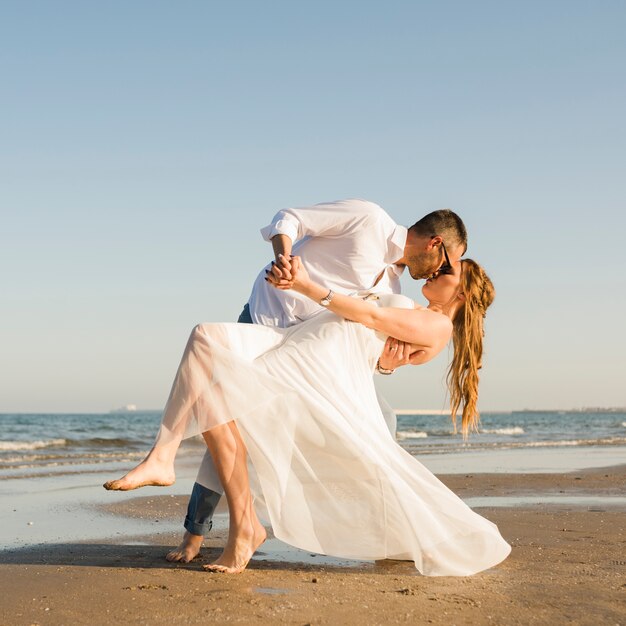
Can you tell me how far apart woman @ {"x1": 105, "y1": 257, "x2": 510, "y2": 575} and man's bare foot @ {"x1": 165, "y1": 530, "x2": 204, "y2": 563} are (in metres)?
0.38

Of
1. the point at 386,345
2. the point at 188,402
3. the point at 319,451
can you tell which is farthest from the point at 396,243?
the point at 188,402

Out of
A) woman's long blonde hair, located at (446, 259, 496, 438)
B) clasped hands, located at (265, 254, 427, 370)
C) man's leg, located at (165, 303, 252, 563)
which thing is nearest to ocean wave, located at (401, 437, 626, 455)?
woman's long blonde hair, located at (446, 259, 496, 438)

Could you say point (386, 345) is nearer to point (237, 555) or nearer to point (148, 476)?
point (237, 555)

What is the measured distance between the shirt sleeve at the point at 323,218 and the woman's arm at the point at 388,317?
278 mm

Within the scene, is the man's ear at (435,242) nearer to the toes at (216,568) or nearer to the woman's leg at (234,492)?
the woman's leg at (234,492)

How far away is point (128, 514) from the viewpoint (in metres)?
7.17

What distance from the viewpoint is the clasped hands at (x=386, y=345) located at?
4.11 m

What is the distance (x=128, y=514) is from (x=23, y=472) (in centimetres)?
600

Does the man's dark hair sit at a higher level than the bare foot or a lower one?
higher

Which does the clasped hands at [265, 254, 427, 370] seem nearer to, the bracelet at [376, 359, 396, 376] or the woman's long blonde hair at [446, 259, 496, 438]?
the bracelet at [376, 359, 396, 376]

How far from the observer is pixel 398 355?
479 centimetres

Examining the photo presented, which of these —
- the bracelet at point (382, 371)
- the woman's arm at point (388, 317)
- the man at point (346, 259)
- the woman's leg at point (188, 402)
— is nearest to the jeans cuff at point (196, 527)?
the man at point (346, 259)

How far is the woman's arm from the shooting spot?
4.22m

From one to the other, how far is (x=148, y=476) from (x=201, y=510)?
2.98 ft
